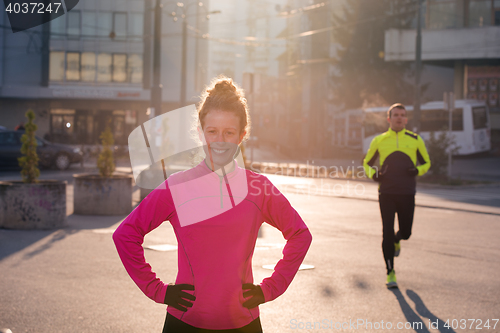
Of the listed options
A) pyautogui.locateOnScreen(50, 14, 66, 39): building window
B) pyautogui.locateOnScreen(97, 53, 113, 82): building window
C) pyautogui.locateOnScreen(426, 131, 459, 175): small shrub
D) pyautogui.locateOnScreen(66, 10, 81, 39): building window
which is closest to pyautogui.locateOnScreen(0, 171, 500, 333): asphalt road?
pyautogui.locateOnScreen(426, 131, 459, 175): small shrub

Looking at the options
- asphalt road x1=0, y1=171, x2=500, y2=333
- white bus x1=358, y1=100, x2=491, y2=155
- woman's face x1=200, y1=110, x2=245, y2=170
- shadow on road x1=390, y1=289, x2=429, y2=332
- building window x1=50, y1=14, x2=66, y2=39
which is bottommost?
asphalt road x1=0, y1=171, x2=500, y2=333

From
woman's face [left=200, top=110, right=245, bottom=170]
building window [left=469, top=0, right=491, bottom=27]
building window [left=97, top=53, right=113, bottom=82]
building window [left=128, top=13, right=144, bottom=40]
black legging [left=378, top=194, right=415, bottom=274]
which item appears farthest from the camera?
building window [left=128, top=13, right=144, bottom=40]

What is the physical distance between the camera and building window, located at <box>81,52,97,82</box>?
1893 inches

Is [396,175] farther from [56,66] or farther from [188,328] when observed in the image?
[56,66]

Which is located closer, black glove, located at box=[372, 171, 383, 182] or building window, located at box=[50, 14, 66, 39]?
black glove, located at box=[372, 171, 383, 182]

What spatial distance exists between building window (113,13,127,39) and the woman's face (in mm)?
47830

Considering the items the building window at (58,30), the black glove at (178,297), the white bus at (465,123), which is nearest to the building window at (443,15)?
the white bus at (465,123)

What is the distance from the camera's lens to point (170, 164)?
2.97 meters

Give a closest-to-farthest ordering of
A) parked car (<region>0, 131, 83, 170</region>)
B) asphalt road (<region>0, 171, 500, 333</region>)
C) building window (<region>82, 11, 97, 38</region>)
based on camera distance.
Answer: asphalt road (<region>0, 171, 500, 333</region>) < parked car (<region>0, 131, 83, 170</region>) < building window (<region>82, 11, 97, 38</region>)

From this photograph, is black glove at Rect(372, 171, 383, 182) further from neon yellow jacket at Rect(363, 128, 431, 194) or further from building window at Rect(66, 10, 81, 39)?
building window at Rect(66, 10, 81, 39)

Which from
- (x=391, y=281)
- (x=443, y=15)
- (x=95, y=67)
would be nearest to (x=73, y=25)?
(x=95, y=67)

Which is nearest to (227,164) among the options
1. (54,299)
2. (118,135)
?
(54,299)

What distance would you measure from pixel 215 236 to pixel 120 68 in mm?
48420

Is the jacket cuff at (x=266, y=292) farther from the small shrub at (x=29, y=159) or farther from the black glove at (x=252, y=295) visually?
the small shrub at (x=29, y=159)
